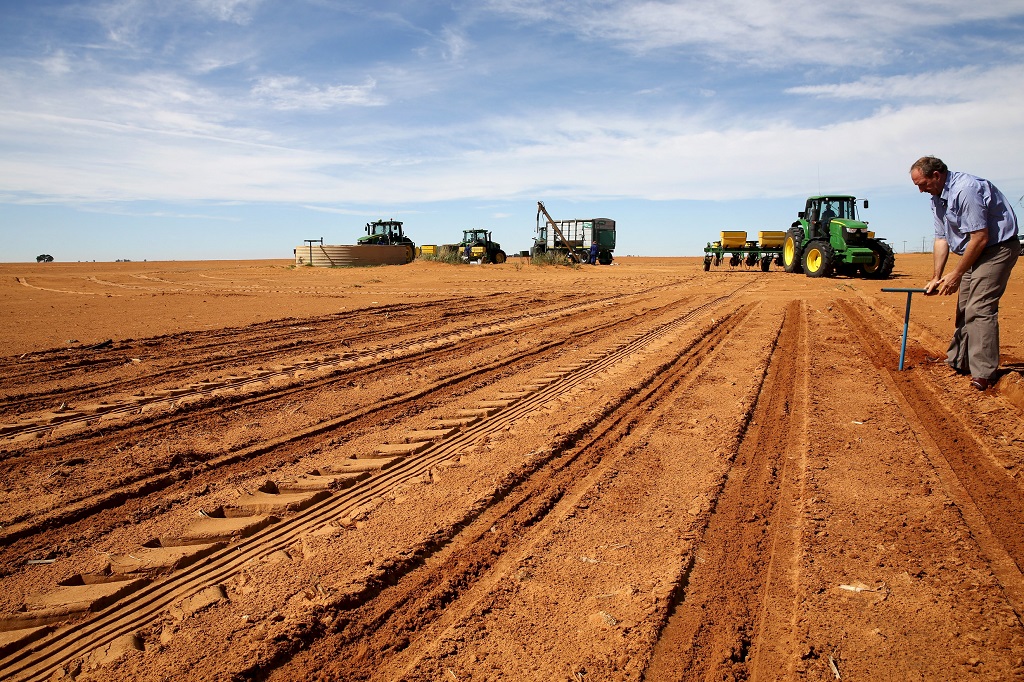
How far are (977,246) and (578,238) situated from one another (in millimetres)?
36253

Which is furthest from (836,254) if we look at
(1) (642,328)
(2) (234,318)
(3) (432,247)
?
(3) (432,247)

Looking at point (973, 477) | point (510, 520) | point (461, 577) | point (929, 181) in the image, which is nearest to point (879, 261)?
point (929, 181)

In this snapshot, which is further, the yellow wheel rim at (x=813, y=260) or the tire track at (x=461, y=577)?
the yellow wheel rim at (x=813, y=260)

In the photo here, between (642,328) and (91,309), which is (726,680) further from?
(91,309)

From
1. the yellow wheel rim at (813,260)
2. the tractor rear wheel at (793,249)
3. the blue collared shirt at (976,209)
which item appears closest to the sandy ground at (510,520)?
the blue collared shirt at (976,209)

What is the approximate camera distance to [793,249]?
2369cm

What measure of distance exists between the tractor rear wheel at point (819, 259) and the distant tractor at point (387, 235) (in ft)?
73.9

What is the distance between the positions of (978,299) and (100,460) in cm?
754

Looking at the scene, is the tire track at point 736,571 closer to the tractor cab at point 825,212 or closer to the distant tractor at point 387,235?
the tractor cab at point 825,212

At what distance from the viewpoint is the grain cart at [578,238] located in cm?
3934

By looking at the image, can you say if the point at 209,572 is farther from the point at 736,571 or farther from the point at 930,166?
the point at 930,166

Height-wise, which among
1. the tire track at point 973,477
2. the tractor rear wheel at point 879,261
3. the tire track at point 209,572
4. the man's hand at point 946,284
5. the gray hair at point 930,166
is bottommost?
the tire track at point 209,572

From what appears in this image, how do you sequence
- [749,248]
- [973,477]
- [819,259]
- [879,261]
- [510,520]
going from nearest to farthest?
[510,520]
[973,477]
[879,261]
[819,259]
[749,248]

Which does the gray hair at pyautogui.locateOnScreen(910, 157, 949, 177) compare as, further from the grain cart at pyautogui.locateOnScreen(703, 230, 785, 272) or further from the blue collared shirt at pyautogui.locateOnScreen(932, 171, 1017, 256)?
the grain cart at pyautogui.locateOnScreen(703, 230, 785, 272)
